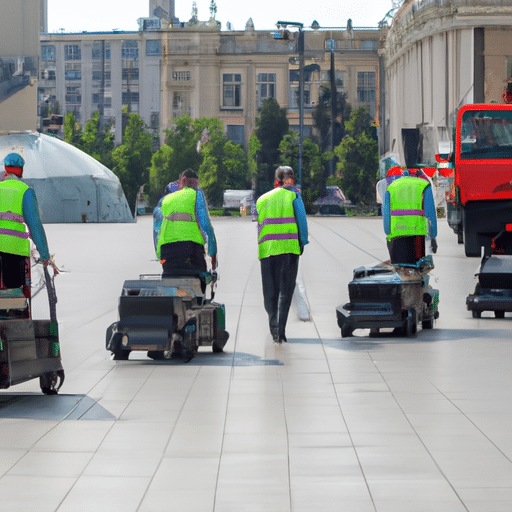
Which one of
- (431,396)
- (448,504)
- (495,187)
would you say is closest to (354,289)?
(431,396)

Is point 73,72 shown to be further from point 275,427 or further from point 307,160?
point 275,427

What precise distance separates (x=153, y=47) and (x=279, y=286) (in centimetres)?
9894

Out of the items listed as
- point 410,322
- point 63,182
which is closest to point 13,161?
point 410,322

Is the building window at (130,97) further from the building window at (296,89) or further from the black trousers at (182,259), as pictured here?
the black trousers at (182,259)

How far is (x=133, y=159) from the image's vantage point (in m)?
A: 89.6

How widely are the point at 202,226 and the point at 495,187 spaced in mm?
12116

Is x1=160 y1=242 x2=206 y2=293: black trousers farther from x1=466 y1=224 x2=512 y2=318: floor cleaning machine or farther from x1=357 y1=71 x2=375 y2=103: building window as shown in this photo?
x1=357 y1=71 x2=375 y2=103: building window

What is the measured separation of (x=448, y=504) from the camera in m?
5.32

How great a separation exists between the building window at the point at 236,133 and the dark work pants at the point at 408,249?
90.2 m

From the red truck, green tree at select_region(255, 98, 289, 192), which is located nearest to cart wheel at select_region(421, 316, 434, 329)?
the red truck

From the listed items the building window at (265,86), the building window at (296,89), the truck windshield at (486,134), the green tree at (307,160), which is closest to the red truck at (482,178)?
the truck windshield at (486,134)

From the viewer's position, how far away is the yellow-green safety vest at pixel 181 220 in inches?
452

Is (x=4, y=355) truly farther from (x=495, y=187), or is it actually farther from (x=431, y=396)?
(x=495, y=187)

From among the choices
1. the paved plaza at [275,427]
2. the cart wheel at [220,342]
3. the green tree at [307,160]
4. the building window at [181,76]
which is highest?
the building window at [181,76]
